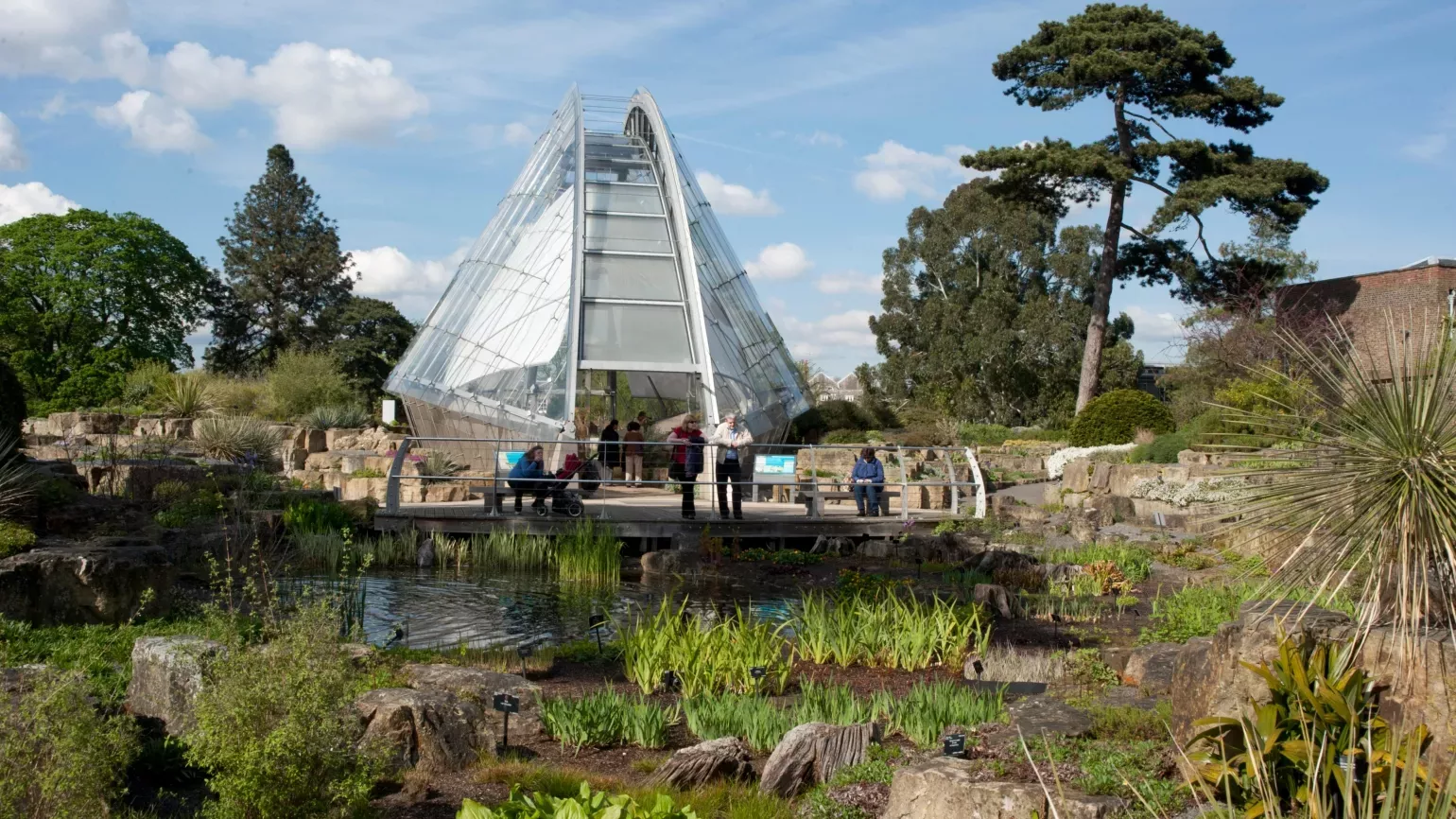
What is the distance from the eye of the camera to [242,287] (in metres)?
48.8

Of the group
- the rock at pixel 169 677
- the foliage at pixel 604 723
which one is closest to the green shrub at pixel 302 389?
the rock at pixel 169 677

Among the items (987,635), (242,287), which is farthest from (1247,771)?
(242,287)

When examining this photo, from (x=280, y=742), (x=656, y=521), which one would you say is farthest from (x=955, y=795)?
(x=656, y=521)

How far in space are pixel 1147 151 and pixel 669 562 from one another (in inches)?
909

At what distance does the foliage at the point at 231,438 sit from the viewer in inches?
791

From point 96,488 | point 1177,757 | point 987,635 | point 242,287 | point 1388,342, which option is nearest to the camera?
point 1177,757

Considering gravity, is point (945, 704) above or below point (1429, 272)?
below

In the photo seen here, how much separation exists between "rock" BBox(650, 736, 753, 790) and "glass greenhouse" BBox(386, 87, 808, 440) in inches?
629

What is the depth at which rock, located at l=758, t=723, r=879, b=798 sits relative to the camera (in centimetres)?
516

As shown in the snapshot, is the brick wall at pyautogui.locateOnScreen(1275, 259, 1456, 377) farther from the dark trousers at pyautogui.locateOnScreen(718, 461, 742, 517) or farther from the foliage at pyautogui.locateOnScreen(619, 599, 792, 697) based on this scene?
the foliage at pyautogui.locateOnScreen(619, 599, 792, 697)

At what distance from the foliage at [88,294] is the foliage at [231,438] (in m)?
17.5

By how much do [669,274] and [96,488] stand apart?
509 inches

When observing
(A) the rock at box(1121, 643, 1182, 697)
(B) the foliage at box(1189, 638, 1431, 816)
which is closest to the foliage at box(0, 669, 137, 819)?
(B) the foliage at box(1189, 638, 1431, 816)

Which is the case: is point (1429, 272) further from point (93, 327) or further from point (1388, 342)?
point (93, 327)
